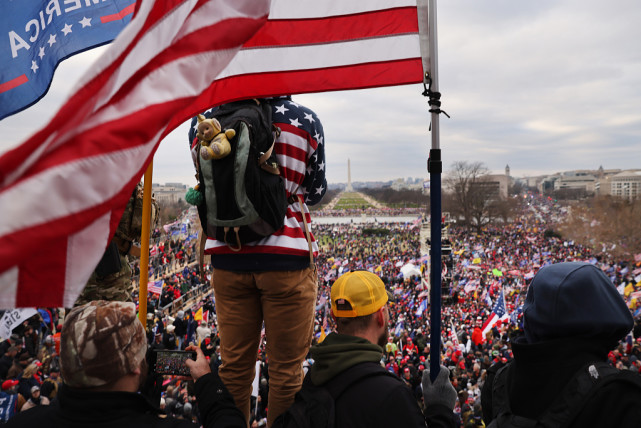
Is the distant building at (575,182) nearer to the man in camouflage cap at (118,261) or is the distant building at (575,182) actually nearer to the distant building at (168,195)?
the distant building at (168,195)

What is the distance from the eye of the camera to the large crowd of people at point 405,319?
6.82m

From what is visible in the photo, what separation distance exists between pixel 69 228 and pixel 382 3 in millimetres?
2053

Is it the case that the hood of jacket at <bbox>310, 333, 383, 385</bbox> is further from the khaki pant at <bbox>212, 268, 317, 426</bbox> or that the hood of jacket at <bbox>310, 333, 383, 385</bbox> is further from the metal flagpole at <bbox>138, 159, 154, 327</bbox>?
the metal flagpole at <bbox>138, 159, 154, 327</bbox>

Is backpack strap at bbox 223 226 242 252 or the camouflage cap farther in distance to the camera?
backpack strap at bbox 223 226 242 252

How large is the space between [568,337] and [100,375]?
171 centimetres

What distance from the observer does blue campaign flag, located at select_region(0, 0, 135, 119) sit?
105 inches

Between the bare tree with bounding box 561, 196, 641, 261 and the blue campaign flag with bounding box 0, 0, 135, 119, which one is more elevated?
the blue campaign flag with bounding box 0, 0, 135, 119

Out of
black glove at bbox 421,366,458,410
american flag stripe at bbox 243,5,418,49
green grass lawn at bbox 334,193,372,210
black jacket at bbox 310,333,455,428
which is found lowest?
green grass lawn at bbox 334,193,372,210

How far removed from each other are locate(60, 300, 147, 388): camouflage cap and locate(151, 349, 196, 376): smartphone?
0.73 ft

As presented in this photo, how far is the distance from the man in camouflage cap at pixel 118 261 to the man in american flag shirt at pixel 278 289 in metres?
1.03

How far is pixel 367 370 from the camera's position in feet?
6.23

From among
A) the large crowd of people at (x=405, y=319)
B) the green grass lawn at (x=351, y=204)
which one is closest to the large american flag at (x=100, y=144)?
the large crowd of people at (x=405, y=319)

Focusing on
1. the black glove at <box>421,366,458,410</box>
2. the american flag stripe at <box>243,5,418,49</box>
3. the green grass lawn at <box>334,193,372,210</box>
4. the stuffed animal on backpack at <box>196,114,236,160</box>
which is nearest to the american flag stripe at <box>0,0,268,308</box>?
the stuffed animal on backpack at <box>196,114,236,160</box>

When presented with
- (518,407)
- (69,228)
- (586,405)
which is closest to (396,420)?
(518,407)
